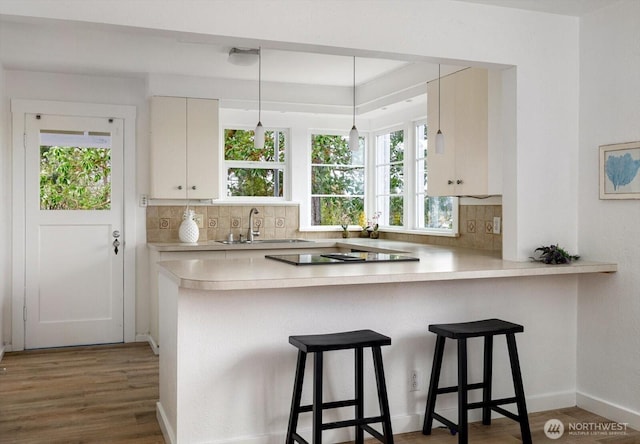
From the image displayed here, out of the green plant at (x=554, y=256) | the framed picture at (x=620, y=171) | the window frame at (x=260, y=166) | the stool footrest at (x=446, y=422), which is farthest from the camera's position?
the window frame at (x=260, y=166)

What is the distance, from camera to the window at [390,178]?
605 centimetres

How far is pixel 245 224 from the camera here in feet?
19.7

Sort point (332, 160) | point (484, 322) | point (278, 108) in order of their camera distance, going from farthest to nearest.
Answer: point (332, 160) → point (278, 108) → point (484, 322)

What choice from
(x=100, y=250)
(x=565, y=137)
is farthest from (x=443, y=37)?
(x=100, y=250)

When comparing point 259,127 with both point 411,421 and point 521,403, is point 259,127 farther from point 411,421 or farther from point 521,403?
point 521,403

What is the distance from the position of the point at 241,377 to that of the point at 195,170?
280 centimetres

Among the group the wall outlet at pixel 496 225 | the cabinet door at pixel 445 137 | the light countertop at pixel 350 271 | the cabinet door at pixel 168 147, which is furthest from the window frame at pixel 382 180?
the cabinet door at pixel 168 147

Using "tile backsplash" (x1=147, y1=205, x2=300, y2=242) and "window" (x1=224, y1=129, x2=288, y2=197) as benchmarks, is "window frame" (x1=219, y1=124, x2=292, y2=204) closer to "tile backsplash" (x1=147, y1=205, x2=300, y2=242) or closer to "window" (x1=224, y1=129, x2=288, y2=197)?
"window" (x1=224, y1=129, x2=288, y2=197)

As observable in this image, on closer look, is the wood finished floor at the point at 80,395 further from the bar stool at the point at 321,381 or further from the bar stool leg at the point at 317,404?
the bar stool leg at the point at 317,404

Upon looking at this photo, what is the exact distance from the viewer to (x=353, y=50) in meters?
3.31

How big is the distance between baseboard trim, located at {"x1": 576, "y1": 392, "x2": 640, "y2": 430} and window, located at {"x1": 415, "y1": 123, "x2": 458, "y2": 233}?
6.16ft

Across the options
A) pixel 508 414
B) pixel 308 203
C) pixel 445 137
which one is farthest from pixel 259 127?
pixel 508 414

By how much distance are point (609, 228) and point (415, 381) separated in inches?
56.4

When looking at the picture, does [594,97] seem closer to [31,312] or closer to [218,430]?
[218,430]
